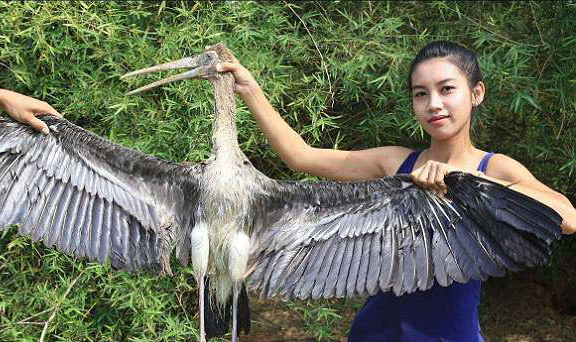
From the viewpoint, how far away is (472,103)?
2.84 metres

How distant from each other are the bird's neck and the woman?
1.57ft

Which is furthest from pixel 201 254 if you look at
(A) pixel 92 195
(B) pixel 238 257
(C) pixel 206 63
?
(C) pixel 206 63

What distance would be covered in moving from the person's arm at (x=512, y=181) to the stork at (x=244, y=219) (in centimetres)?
4

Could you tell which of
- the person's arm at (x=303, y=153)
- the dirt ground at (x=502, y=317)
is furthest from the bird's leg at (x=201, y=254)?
the dirt ground at (x=502, y=317)

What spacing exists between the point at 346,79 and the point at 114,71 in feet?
3.89

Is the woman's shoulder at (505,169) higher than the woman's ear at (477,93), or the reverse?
the woman's ear at (477,93)

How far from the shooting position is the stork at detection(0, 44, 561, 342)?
98.9 inches

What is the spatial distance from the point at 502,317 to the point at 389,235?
3.28 m

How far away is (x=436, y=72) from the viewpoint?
2744 mm

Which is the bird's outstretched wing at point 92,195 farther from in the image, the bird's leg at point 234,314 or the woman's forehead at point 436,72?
the woman's forehead at point 436,72

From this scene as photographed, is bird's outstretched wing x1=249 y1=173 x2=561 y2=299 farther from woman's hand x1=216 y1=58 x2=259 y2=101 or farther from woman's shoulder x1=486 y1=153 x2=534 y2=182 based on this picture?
woman's hand x1=216 y1=58 x2=259 y2=101

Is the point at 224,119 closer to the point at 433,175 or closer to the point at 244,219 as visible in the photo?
the point at 244,219

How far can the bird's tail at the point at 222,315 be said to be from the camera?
3016mm

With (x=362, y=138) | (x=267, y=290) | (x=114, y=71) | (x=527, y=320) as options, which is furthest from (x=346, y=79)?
(x=527, y=320)
